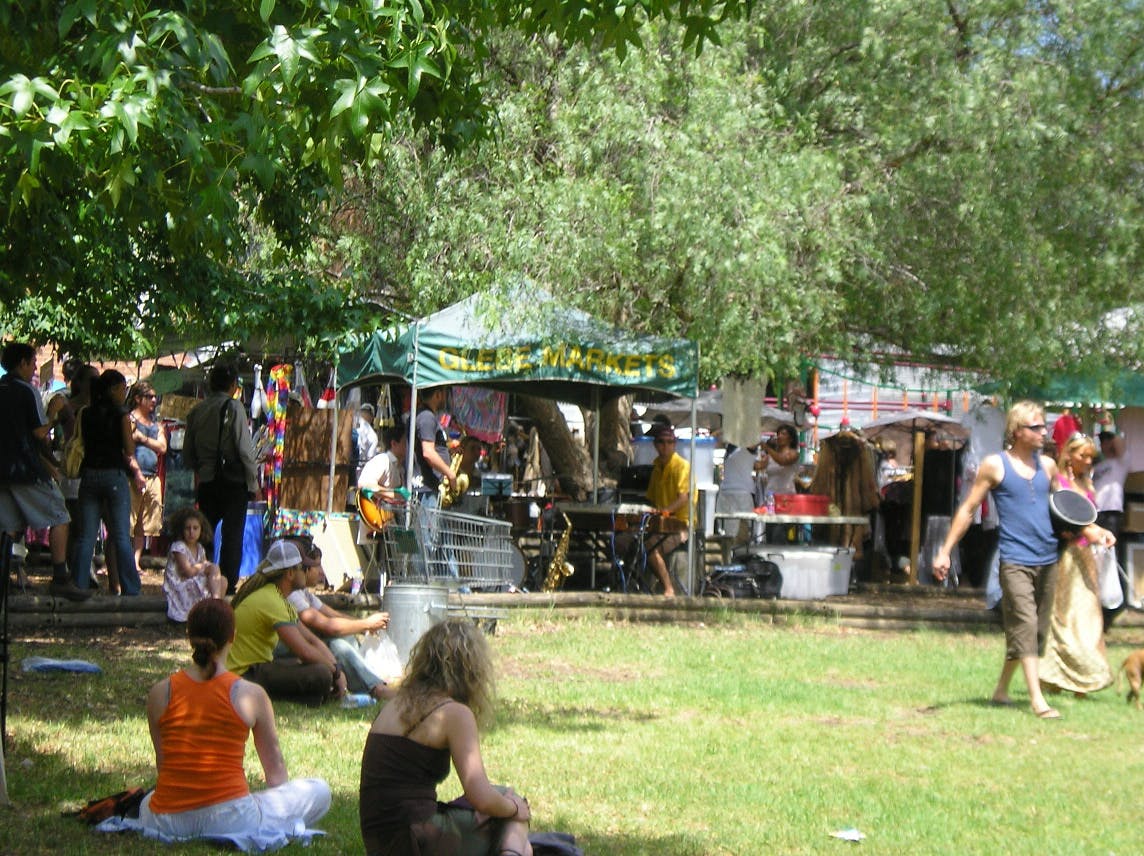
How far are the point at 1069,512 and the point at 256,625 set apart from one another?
5319mm

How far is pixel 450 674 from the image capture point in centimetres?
557

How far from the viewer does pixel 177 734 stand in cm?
606

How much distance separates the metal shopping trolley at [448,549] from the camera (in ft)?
39.3

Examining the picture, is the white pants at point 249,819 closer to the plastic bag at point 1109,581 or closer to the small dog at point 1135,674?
the small dog at point 1135,674

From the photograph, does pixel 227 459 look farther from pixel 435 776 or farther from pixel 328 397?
pixel 435 776

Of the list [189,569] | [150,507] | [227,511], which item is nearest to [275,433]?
[150,507]

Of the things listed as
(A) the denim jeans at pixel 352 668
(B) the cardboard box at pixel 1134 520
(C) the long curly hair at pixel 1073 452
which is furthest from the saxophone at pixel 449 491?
(B) the cardboard box at pixel 1134 520

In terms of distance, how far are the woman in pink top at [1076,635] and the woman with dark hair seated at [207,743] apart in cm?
634

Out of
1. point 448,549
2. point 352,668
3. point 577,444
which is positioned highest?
point 577,444

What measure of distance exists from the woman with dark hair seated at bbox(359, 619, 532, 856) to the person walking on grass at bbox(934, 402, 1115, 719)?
528 centimetres

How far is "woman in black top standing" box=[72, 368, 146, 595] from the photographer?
12.6 m

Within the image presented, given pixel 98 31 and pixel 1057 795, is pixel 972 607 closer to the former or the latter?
pixel 1057 795

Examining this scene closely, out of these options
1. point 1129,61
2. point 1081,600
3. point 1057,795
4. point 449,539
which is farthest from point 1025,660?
point 1129,61

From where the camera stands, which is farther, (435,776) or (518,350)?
(518,350)
